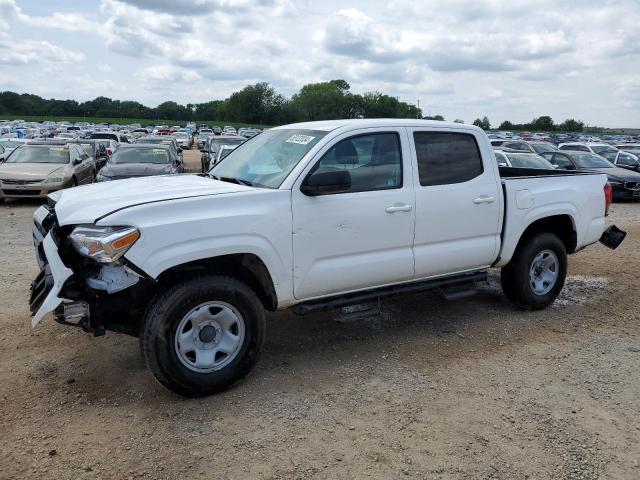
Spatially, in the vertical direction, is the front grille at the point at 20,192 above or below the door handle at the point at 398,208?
below

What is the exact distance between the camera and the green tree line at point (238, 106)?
100 metres

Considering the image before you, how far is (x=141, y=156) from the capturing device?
44.6 feet

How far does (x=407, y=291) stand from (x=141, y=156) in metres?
10.5

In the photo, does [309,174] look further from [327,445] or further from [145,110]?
[145,110]

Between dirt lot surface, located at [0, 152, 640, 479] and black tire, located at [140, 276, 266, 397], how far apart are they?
0.16 m

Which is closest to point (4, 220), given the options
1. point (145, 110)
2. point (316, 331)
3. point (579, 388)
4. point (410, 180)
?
point (316, 331)

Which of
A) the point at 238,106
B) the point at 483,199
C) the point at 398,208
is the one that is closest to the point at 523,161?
the point at 483,199

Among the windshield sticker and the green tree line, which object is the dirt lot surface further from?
the green tree line

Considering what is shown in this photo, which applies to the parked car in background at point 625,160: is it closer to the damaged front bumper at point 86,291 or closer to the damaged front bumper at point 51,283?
the damaged front bumper at point 86,291

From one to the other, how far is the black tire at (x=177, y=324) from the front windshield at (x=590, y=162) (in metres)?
16.0

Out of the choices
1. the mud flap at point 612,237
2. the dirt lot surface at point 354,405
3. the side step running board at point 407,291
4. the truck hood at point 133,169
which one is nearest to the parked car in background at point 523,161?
the mud flap at point 612,237

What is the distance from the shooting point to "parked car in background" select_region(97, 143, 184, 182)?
12281 millimetres

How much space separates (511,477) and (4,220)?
11.2m

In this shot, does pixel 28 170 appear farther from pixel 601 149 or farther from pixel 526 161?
pixel 601 149
